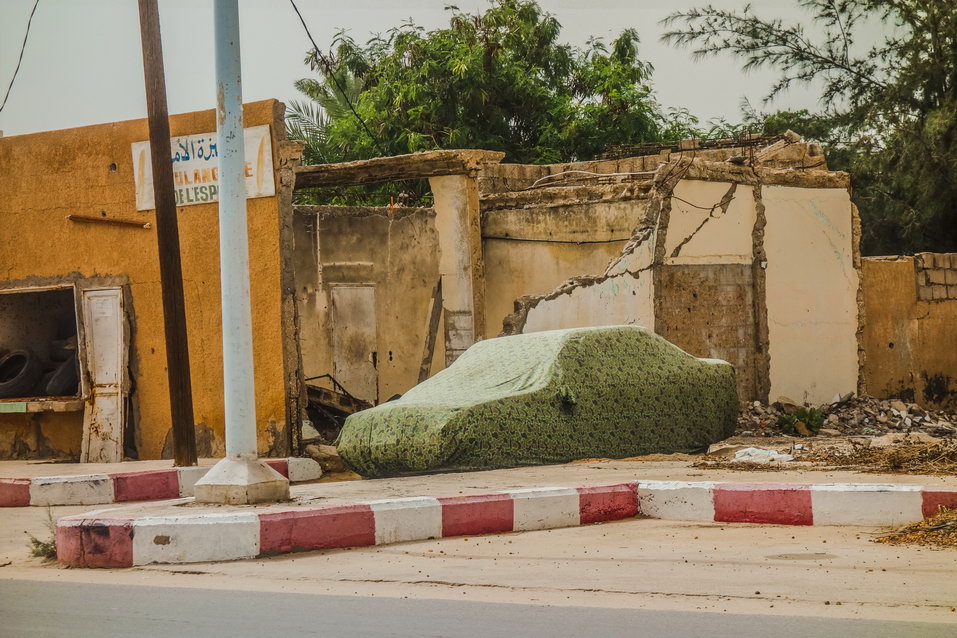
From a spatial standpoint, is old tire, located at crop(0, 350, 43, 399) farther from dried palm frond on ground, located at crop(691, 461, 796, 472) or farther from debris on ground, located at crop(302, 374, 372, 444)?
dried palm frond on ground, located at crop(691, 461, 796, 472)

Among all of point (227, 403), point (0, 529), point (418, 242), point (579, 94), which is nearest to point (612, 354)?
point (227, 403)

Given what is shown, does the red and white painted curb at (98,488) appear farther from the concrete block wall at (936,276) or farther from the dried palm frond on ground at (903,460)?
the concrete block wall at (936,276)

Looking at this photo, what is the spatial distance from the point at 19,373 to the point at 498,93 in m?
→ 14.8

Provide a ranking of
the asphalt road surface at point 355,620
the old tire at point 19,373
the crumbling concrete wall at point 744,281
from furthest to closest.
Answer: the old tire at point 19,373
the crumbling concrete wall at point 744,281
the asphalt road surface at point 355,620

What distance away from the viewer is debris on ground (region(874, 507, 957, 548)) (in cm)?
629

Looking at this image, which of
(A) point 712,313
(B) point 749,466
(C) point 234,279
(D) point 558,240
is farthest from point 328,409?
(C) point 234,279

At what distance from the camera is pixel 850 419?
15.6 metres

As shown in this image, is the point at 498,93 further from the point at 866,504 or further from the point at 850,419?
the point at 866,504

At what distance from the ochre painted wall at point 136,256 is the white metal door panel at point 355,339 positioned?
5215 mm

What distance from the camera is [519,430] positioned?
9.74 m

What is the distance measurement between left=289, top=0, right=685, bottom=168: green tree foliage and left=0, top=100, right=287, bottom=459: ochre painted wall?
11481mm

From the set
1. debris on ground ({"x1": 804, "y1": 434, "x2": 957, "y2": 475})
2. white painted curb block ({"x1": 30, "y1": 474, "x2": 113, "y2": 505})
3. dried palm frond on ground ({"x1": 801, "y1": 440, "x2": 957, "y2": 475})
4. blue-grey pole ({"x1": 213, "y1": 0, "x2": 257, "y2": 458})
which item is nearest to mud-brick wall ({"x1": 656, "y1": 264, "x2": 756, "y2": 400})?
debris on ground ({"x1": 804, "y1": 434, "x2": 957, "y2": 475})

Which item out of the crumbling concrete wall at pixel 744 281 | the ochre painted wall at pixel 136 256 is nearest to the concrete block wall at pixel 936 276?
the crumbling concrete wall at pixel 744 281

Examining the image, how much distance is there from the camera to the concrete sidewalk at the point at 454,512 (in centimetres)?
672
